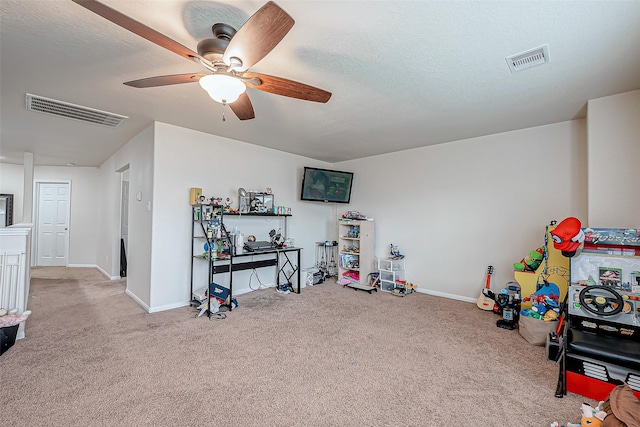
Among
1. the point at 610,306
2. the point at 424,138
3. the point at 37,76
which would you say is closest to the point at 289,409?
the point at 610,306

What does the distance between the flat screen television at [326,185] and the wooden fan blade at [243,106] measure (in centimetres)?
263

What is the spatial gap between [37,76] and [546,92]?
14.7 ft

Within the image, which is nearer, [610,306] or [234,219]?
[610,306]

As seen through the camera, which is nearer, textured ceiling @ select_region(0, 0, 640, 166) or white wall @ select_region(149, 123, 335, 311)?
textured ceiling @ select_region(0, 0, 640, 166)

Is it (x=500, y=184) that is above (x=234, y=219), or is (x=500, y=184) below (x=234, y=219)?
above

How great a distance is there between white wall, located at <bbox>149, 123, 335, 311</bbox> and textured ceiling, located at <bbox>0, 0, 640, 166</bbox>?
352mm

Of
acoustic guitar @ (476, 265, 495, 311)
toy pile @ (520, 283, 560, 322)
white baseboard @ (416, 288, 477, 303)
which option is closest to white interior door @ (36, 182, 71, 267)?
white baseboard @ (416, 288, 477, 303)

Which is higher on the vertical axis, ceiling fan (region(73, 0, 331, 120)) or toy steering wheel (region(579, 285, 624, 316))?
ceiling fan (region(73, 0, 331, 120))

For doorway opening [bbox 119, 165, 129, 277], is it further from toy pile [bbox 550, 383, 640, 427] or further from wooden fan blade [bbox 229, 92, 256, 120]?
toy pile [bbox 550, 383, 640, 427]

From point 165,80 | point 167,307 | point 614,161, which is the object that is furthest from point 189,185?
point 614,161

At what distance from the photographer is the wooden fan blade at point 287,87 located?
1.80 metres

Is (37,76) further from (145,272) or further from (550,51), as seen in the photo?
(550,51)

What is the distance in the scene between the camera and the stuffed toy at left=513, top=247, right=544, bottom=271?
3246mm

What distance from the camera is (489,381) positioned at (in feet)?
6.91
